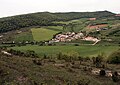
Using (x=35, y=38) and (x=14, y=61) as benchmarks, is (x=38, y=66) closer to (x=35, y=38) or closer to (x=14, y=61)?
(x=14, y=61)

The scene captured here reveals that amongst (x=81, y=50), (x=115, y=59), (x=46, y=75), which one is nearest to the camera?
(x=46, y=75)

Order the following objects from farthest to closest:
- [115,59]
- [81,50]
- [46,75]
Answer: [81,50], [115,59], [46,75]

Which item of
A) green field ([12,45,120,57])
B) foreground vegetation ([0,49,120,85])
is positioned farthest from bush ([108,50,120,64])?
green field ([12,45,120,57])

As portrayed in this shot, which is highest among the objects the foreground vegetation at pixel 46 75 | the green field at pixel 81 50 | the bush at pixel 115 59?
the foreground vegetation at pixel 46 75

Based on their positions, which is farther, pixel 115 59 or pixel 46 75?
pixel 115 59

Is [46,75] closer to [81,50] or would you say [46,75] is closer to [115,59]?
[115,59]

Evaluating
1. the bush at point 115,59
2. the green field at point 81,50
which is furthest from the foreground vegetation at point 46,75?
the green field at point 81,50

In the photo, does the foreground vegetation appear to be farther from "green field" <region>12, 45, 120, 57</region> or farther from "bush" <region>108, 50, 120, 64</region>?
"green field" <region>12, 45, 120, 57</region>

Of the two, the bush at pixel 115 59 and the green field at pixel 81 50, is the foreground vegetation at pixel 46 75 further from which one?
the green field at pixel 81 50

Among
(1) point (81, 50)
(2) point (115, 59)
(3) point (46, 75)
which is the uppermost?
(3) point (46, 75)

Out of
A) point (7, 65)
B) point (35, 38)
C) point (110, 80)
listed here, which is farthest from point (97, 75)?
point (35, 38)

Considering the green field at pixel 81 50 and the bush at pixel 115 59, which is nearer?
the bush at pixel 115 59

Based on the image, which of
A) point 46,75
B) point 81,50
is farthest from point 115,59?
point 46,75
